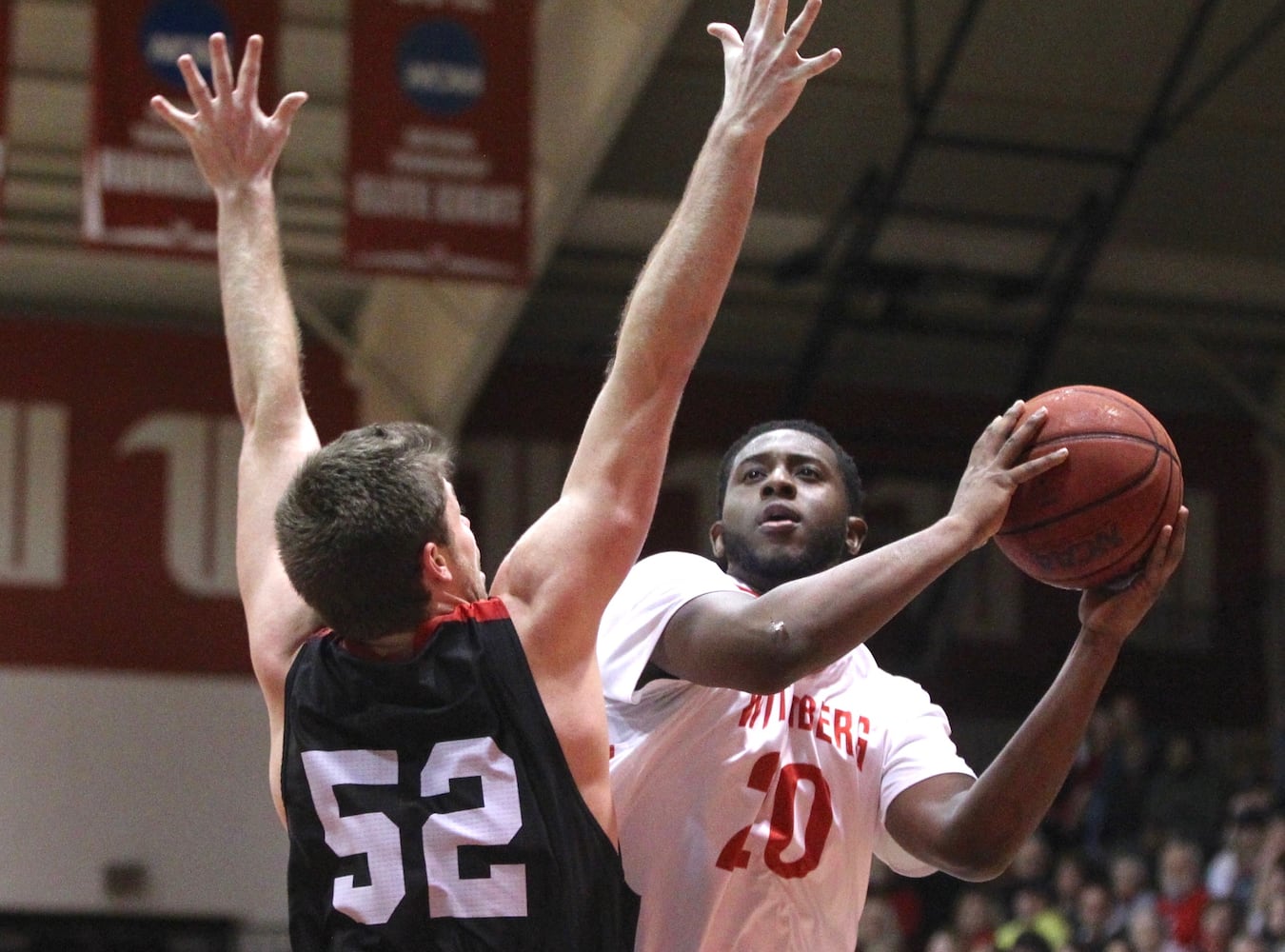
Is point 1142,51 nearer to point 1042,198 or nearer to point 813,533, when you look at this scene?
point 1042,198

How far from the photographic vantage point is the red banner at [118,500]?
14.6 metres

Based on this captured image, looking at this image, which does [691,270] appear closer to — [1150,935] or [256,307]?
[256,307]

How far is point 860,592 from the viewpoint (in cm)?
311

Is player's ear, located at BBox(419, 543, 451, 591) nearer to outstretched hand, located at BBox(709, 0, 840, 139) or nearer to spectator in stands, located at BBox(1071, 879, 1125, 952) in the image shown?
outstretched hand, located at BBox(709, 0, 840, 139)

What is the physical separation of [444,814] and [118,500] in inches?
485

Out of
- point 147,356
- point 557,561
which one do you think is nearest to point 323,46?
point 147,356

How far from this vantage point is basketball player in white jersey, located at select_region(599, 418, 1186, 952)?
3371 mm

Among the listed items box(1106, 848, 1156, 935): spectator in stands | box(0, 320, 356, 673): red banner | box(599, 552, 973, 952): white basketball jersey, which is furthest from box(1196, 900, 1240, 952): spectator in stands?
box(0, 320, 356, 673): red banner

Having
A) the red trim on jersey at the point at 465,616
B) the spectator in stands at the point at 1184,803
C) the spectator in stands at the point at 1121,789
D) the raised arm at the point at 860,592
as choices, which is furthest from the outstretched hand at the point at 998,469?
the spectator in stands at the point at 1121,789

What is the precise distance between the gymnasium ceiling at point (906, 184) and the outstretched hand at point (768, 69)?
6398 millimetres

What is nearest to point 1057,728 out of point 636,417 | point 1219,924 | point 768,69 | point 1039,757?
point 1039,757

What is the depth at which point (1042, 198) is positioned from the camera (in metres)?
13.2

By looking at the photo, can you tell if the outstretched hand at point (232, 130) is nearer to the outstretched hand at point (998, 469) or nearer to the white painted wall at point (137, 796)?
the outstretched hand at point (998, 469)

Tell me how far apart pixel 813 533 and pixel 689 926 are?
32.1 inches
